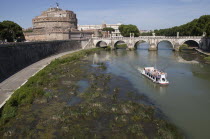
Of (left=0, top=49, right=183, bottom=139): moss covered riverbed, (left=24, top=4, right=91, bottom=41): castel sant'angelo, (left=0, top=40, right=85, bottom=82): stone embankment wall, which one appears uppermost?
(left=24, top=4, right=91, bottom=41): castel sant'angelo

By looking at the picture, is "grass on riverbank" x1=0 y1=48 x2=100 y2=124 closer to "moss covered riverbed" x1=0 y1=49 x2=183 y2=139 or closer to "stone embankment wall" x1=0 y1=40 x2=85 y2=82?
"moss covered riverbed" x1=0 y1=49 x2=183 y2=139

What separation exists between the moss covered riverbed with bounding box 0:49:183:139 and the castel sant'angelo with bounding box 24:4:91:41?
53066 millimetres

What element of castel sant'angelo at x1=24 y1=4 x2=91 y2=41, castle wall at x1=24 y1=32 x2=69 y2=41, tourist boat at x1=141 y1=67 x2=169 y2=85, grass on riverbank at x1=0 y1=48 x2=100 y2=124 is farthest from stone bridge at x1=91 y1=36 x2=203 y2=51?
grass on riverbank at x1=0 y1=48 x2=100 y2=124

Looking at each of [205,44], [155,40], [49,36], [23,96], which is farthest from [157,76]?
[49,36]

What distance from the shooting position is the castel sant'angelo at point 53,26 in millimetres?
74812

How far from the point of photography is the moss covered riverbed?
13594mm

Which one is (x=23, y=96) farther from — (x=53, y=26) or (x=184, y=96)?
(x=53, y=26)

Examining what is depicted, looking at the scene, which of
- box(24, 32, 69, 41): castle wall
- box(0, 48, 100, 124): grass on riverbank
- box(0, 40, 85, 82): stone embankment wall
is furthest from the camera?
box(24, 32, 69, 41): castle wall

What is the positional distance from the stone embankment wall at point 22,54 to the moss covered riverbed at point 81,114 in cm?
617

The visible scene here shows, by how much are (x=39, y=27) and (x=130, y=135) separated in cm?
8097

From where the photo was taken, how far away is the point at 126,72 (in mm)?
33000

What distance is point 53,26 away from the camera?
8406 cm

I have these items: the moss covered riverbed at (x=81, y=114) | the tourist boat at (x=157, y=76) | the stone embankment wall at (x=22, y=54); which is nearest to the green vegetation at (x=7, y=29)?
the stone embankment wall at (x=22, y=54)

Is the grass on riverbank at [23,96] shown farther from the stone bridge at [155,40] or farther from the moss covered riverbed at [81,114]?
the stone bridge at [155,40]
